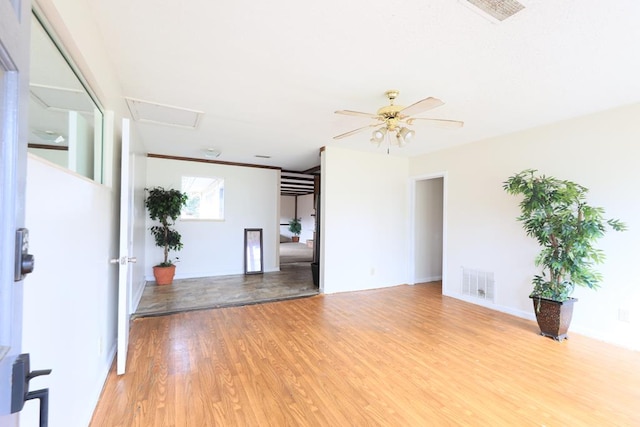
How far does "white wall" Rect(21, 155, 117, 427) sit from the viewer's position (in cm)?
101

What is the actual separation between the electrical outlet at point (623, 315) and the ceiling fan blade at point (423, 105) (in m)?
2.91

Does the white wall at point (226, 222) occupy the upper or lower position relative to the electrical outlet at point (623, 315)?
upper

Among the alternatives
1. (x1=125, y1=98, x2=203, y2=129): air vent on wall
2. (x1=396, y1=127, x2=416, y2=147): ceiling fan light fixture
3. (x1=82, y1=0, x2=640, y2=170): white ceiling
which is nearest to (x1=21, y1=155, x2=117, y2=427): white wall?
(x1=82, y1=0, x2=640, y2=170): white ceiling

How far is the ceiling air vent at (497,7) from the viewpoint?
1.49 metres

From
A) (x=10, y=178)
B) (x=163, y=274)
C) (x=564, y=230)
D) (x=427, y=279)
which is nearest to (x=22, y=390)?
(x=10, y=178)

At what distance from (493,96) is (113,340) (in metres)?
4.14

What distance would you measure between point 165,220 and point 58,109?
405cm

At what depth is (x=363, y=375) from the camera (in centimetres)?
223

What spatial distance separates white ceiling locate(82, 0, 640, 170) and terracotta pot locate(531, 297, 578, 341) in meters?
2.06

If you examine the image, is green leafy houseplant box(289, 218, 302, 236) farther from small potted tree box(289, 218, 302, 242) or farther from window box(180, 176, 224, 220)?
window box(180, 176, 224, 220)

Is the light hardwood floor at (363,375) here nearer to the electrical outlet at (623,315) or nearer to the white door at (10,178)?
the electrical outlet at (623,315)

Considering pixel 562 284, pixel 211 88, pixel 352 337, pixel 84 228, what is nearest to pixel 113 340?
pixel 84 228

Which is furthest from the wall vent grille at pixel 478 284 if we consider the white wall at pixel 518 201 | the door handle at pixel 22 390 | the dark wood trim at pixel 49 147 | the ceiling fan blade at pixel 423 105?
Answer: the dark wood trim at pixel 49 147

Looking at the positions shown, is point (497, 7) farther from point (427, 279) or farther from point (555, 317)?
point (427, 279)
